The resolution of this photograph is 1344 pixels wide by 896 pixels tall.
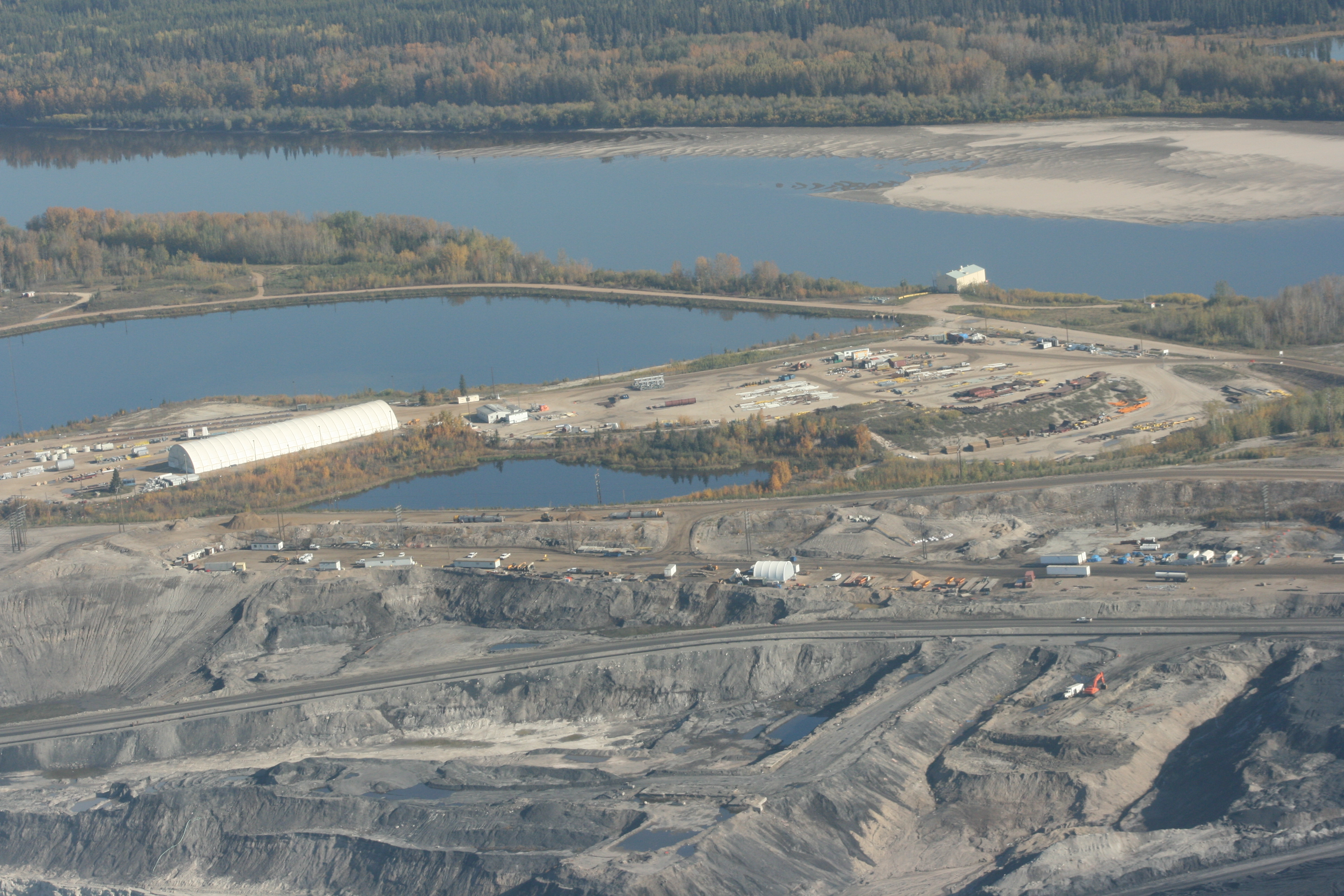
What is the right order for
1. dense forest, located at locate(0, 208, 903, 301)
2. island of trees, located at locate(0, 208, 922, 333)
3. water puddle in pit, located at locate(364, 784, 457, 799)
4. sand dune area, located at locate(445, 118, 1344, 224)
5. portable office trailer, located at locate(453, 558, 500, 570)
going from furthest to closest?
sand dune area, located at locate(445, 118, 1344, 224) → dense forest, located at locate(0, 208, 903, 301) → island of trees, located at locate(0, 208, 922, 333) → portable office trailer, located at locate(453, 558, 500, 570) → water puddle in pit, located at locate(364, 784, 457, 799)

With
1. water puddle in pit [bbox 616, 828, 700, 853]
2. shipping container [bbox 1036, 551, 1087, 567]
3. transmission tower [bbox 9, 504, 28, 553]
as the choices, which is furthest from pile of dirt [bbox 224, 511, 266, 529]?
shipping container [bbox 1036, 551, 1087, 567]

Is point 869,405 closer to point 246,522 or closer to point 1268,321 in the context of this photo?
point 1268,321

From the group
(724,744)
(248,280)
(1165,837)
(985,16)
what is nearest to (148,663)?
(724,744)

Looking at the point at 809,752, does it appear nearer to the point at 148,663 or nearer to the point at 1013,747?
the point at 1013,747

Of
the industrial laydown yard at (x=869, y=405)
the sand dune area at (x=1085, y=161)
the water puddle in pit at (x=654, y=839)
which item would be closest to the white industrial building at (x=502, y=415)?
the industrial laydown yard at (x=869, y=405)

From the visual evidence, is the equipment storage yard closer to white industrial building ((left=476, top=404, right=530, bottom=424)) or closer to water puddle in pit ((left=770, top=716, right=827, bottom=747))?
white industrial building ((left=476, top=404, right=530, bottom=424))

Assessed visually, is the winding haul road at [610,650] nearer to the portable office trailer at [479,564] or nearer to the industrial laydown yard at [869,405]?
the portable office trailer at [479,564]

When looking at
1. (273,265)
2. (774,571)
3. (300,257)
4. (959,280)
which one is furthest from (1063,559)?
(273,265)
